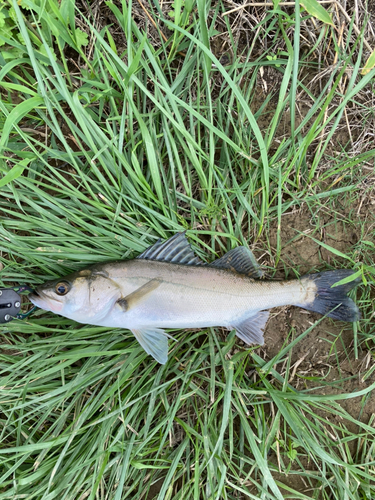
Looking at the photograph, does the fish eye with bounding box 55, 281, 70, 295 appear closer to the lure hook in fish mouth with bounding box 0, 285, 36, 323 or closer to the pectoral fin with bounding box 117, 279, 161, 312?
the lure hook in fish mouth with bounding box 0, 285, 36, 323

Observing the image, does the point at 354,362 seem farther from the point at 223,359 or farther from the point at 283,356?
the point at 223,359

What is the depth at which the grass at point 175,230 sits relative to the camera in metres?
2.76

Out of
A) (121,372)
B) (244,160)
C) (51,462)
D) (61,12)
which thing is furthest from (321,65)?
(51,462)

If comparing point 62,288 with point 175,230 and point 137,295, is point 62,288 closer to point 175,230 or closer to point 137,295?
point 137,295

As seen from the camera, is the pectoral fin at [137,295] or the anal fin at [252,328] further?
the anal fin at [252,328]

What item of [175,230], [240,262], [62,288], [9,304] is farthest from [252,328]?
[9,304]

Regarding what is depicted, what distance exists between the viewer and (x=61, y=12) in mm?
2705

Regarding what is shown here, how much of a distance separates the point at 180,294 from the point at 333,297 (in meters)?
1.42

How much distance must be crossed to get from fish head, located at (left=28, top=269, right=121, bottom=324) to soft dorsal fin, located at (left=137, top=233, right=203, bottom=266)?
0.42 meters

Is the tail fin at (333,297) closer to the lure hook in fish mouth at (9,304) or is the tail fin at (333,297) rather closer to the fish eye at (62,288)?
the fish eye at (62,288)

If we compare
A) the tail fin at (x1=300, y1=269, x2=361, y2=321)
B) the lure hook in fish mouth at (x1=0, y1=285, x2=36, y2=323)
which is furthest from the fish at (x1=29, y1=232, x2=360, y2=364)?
the lure hook in fish mouth at (x1=0, y1=285, x2=36, y2=323)

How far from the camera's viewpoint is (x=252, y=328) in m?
2.99

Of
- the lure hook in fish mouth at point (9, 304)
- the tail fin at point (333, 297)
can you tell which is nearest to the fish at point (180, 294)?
the tail fin at point (333, 297)

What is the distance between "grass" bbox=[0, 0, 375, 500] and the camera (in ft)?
Result: 9.04
